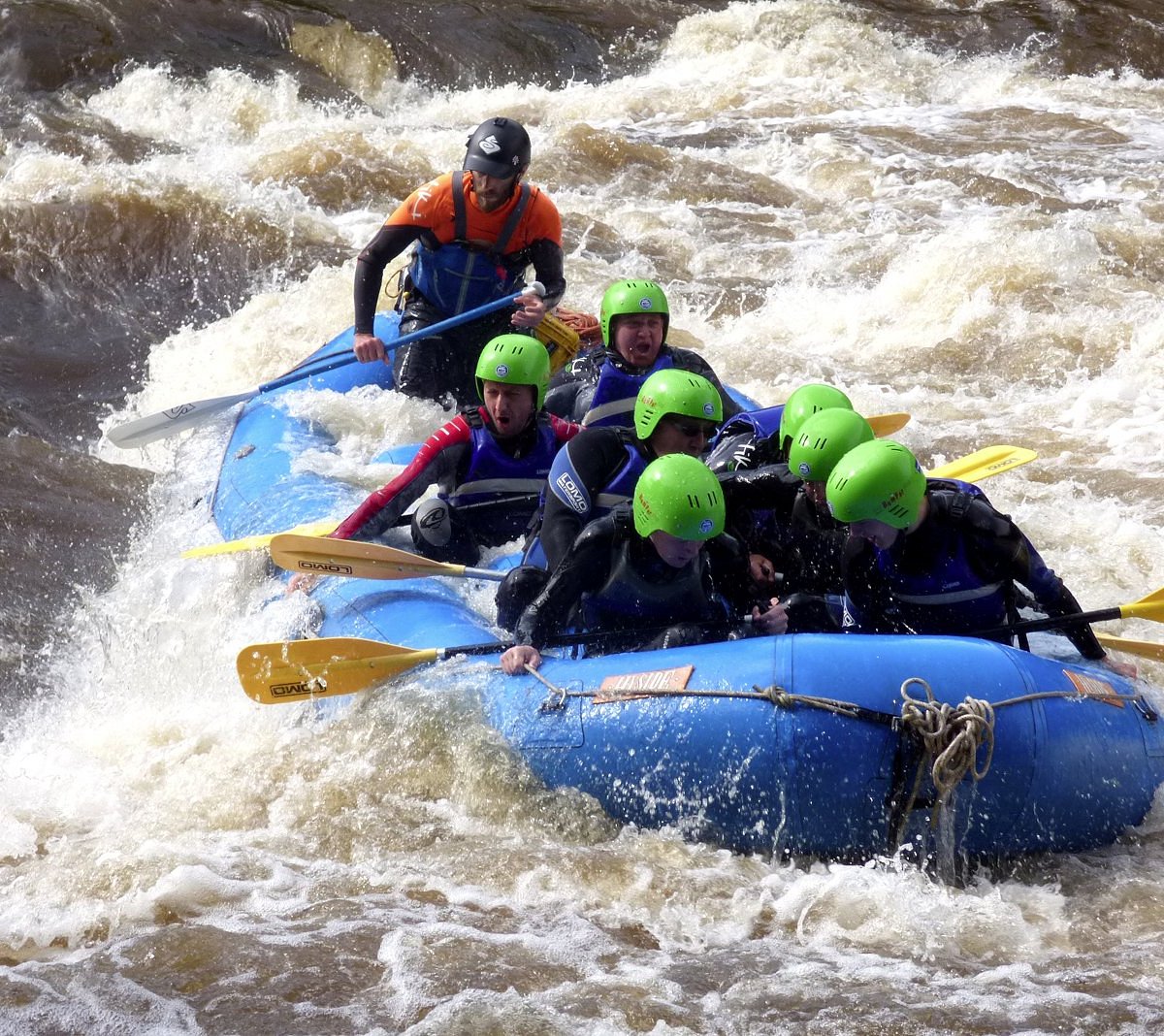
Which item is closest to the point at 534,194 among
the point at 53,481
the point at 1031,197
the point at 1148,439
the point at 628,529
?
the point at 628,529

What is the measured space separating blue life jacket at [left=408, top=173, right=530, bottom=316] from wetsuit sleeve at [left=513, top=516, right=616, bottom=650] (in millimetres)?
2419

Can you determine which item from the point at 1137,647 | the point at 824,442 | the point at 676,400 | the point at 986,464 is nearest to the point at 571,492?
the point at 676,400

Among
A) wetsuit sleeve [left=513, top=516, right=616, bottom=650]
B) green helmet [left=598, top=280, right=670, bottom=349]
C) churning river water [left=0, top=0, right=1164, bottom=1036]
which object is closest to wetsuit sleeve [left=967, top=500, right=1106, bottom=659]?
churning river water [left=0, top=0, right=1164, bottom=1036]

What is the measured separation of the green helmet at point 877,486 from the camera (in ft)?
13.4

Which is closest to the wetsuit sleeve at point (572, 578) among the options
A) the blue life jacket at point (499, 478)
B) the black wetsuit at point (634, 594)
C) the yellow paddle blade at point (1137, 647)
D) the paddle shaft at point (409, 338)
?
the black wetsuit at point (634, 594)

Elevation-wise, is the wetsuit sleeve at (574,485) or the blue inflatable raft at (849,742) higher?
the wetsuit sleeve at (574,485)

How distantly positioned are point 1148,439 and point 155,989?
6.12m

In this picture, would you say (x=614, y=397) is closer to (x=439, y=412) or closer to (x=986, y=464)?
(x=439, y=412)

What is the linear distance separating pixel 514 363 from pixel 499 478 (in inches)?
17.4

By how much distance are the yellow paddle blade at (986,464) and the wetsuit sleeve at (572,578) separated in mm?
2091

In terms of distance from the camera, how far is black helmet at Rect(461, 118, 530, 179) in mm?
6039

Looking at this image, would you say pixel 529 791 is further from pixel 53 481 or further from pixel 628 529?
pixel 53 481

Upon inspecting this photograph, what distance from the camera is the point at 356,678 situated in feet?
15.1

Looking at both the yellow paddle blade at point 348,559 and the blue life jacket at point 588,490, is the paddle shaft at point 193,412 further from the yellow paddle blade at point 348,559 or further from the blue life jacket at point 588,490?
the blue life jacket at point 588,490
